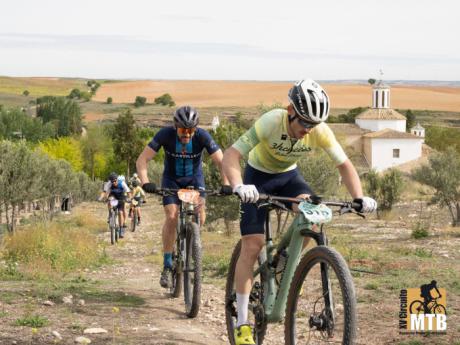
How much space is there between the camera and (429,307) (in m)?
8.97

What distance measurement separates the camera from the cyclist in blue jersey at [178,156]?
8586mm

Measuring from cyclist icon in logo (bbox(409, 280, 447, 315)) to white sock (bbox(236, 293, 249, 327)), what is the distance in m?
3.04

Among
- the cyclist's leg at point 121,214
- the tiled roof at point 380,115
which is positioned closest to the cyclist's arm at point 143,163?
the cyclist's leg at point 121,214

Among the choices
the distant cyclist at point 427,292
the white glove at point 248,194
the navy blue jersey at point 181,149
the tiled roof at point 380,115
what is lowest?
the distant cyclist at point 427,292

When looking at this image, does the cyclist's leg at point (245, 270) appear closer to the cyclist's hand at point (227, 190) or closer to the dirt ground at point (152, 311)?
the cyclist's hand at point (227, 190)

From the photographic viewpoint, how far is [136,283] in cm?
1112

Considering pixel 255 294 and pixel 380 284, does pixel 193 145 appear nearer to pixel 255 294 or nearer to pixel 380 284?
pixel 255 294

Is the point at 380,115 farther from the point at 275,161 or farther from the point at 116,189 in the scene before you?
the point at 275,161

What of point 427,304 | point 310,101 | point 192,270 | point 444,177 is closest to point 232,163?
point 310,101

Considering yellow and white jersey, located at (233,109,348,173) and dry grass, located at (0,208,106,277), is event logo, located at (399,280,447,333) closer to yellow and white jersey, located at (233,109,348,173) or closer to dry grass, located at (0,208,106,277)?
yellow and white jersey, located at (233,109,348,173)

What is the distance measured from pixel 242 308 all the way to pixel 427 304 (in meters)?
3.79

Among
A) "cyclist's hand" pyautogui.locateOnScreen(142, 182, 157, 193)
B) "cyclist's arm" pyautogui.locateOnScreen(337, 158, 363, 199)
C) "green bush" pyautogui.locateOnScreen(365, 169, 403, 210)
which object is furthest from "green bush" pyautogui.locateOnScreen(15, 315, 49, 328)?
"green bush" pyautogui.locateOnScreen(365, 169, 403, 210)

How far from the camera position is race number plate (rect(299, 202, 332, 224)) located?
17.2ft

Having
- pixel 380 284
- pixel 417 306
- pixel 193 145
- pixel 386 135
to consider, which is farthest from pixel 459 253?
pixel 386 135
